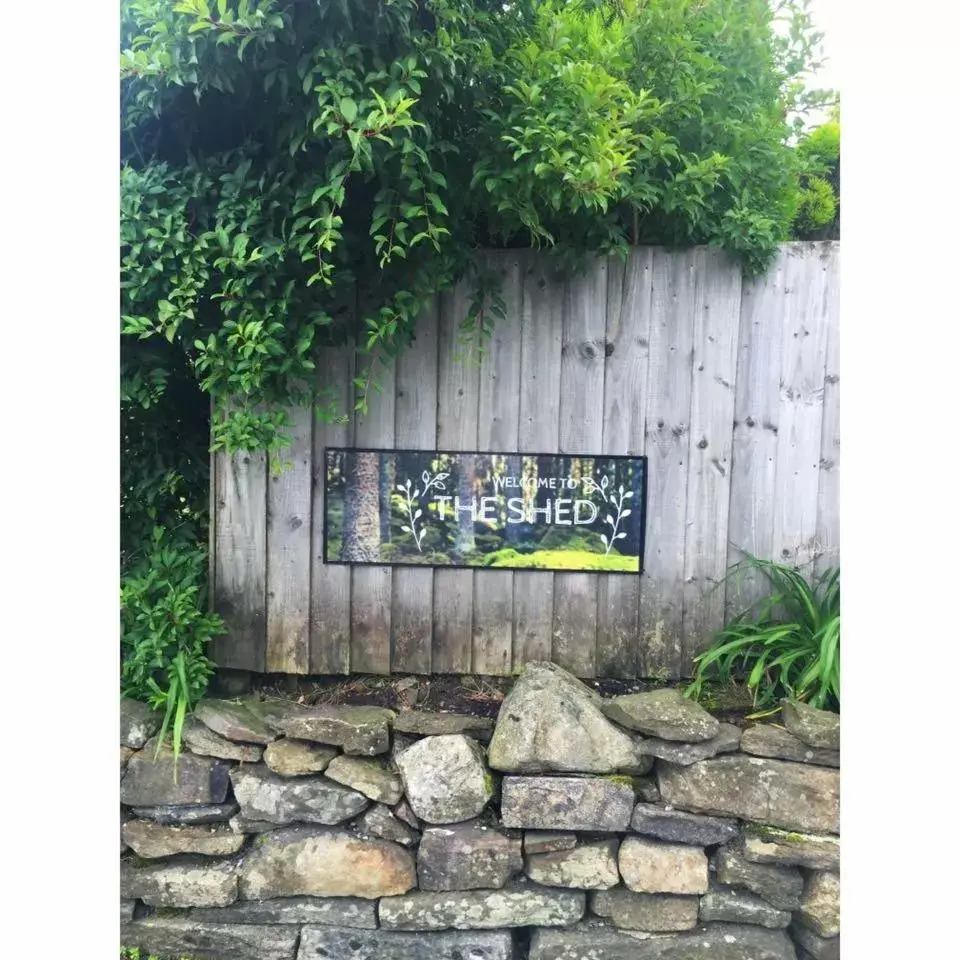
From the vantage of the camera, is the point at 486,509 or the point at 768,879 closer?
the point at 768,879

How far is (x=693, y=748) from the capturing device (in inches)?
84.7

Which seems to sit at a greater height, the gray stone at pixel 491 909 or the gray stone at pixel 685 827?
the gray stone at pixel 685 827

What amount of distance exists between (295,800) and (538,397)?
1544 millimetres

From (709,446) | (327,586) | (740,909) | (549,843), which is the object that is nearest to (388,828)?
(549,843)

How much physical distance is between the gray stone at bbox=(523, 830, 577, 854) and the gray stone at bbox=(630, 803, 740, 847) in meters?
0.21

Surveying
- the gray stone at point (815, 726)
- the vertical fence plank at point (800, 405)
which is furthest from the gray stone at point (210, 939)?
the vertical fence plank at point (800, 405)

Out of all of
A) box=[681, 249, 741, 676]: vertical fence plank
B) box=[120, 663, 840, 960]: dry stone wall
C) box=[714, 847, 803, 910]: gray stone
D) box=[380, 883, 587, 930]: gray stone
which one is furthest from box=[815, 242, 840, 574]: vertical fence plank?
box=[380, 883, 587, 930]: gray stone

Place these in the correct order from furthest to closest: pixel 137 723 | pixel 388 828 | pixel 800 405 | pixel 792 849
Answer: pixel 800 405 < pixel 137 723 < pixel 388 828 < pixel 792 849

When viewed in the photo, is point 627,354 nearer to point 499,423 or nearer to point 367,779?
point 499,423

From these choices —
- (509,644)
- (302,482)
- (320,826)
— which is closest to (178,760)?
(320,826)

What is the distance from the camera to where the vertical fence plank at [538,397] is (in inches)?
97.6

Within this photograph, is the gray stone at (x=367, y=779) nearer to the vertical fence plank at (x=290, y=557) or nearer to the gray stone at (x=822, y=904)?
the vertical fence plank at (x=290, y=557)

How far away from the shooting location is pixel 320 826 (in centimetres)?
223

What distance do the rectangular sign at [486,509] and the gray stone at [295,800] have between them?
750 millimetres
